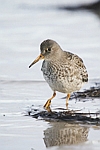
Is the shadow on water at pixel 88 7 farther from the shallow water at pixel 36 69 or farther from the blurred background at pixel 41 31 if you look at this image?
the shallow water at pixel 36 69

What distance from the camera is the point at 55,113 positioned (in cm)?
861

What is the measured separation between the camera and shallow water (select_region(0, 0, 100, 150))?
742 cm

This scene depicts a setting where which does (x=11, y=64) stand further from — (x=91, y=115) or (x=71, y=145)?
(x=71, y=145)

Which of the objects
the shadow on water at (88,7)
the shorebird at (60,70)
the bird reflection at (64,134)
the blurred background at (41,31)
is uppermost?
the shadow on water at (88,7)

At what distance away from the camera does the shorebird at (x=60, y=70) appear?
29.8 feet

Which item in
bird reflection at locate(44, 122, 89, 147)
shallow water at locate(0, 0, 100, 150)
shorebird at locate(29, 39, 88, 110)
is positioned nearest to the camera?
bird reflection at locate(44, 122, 89, 147)

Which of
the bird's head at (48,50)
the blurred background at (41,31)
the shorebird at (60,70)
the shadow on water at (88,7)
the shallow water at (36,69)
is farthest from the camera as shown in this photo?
the shadow on water at (88,7)

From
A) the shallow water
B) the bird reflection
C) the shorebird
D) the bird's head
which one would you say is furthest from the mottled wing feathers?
the bird reflection

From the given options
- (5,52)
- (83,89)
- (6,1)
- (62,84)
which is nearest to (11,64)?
(5,52)

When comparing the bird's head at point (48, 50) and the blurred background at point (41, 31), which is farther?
the blurred background at point (41, 31)

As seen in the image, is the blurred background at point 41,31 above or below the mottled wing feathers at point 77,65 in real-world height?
above

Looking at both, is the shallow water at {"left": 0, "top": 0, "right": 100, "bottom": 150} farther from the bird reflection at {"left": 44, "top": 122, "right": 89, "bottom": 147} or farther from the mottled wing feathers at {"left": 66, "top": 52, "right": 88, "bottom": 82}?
the mottled wing feathers at {"left": 66, "top": 52, "right": 88, "bottom": 82}

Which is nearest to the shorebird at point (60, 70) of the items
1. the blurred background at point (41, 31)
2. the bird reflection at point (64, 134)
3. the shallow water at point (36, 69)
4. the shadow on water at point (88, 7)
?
the shallow water at point (36, 69)

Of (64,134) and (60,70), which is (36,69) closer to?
(60,70)
